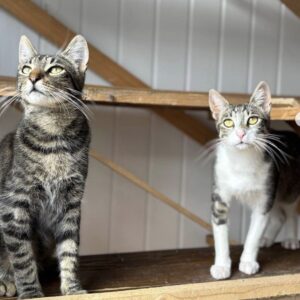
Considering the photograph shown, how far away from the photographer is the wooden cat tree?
121cm

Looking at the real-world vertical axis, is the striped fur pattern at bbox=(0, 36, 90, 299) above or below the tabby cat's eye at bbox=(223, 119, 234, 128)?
below

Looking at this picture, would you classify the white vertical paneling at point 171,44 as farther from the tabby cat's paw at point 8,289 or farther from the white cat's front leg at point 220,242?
the tabby cat's paw at point 8,289

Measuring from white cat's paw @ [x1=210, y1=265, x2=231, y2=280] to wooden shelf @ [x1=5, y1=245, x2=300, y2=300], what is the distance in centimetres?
2

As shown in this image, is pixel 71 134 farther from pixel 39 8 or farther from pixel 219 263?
pixel 39 8

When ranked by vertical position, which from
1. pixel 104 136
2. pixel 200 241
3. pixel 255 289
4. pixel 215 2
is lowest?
pixel 255 289

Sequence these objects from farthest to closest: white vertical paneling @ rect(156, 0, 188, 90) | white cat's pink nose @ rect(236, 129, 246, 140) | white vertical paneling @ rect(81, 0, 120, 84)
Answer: white vertical paneling @ rect(156, 0, 188, 90)
white vertical paneling @ rect(81, 0, 120, 84)
white cat's pink nose @ rect(236, 129, 246, 140)

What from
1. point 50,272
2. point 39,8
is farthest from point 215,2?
point 50,272

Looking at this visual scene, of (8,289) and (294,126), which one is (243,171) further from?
(8,289)

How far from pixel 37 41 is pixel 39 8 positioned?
0.12 metres

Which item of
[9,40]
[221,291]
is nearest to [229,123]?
[221,291]

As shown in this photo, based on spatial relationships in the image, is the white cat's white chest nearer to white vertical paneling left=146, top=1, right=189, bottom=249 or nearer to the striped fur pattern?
the striped fur pattern

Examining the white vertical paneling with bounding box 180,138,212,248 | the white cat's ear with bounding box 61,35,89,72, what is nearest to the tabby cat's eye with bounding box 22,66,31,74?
the white cat's ear with bounding box 61,35,89,72

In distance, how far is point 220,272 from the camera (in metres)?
1.37

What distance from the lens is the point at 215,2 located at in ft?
6.63
